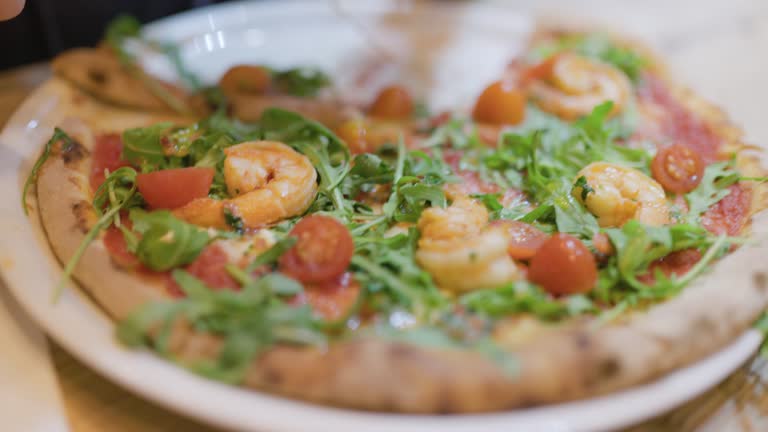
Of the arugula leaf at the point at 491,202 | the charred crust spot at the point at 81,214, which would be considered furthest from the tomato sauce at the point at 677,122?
the charred crust spot at the point at 81,214

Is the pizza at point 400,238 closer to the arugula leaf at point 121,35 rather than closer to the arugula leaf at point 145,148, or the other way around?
the arugula leaf at point 145,148

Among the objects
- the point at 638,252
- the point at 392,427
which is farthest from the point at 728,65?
the point at 392,427

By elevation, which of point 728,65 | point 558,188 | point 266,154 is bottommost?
point 728,65

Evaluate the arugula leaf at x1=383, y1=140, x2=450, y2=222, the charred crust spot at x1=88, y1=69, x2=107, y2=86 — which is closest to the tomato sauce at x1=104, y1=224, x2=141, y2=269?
the arugula leaf at x1=383, y1=140, x2=450, y2=222

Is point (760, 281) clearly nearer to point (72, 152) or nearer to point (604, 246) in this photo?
point (604, 246)

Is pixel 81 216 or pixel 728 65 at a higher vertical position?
pixel 81 216

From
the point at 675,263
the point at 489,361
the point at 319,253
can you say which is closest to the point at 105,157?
the point at 319,253

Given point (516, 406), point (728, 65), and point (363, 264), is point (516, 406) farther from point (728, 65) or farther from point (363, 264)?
point (728, 65)
